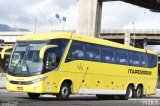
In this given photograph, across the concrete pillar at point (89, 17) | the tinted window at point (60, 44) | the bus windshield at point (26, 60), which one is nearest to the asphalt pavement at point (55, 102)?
the bus windshield at point (26, 60)

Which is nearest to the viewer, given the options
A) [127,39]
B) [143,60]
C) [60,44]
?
[60,44]

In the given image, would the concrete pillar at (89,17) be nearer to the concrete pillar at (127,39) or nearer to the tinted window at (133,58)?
the tinted window at (133,58)

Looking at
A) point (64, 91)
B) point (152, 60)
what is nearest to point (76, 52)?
point (64, 91)

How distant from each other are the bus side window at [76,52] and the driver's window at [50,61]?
36.6 inches

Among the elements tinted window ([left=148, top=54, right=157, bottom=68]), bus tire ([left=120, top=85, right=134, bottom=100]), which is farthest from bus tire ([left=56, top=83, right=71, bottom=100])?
tinted window ([left=148, top=54, right=157, bottom=68])

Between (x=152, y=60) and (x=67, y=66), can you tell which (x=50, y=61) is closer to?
(x=67, y=66)

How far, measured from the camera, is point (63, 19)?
436 feet

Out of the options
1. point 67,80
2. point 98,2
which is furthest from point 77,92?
point 98,2

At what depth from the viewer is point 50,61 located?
21828 millimetres

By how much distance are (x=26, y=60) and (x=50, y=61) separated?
1.09 m

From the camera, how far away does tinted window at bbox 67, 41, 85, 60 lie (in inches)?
901

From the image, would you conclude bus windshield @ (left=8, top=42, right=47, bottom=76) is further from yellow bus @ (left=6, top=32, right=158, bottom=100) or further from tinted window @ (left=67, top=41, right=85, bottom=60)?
tinted window @ (left=67, top=41, right=85, bottom=60)

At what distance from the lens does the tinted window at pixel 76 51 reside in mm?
Answer: 22891

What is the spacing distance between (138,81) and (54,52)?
9762 mm
